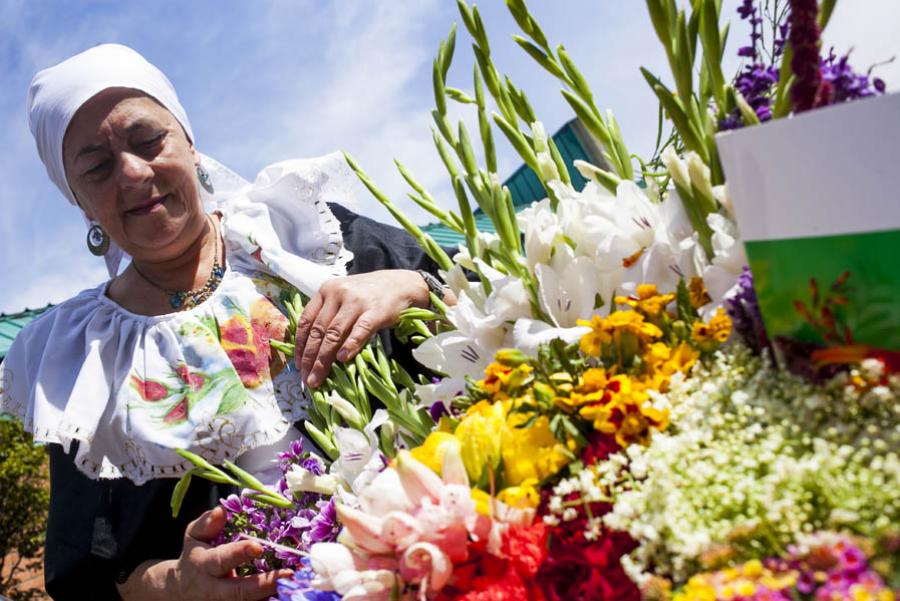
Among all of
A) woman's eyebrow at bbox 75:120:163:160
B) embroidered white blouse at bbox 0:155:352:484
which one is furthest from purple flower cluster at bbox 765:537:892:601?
woman's eyebrow at bbox 75:120:163:160

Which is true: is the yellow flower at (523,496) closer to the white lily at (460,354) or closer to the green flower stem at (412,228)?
the white lily at (460,354)

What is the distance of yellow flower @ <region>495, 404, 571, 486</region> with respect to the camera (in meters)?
0.60

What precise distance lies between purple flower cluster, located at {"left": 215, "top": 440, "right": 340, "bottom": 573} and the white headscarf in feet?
2.96

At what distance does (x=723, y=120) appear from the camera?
2.18ft

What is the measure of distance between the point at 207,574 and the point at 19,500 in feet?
19.2

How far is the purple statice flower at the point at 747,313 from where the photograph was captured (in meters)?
0.58

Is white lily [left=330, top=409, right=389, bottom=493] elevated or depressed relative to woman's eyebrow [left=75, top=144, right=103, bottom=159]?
depressed

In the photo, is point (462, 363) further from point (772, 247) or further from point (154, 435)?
point (154, 435)

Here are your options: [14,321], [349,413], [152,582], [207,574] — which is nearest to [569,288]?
[349,413]

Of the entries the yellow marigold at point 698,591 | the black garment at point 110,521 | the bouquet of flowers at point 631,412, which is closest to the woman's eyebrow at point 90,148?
the black garment at point 110,521

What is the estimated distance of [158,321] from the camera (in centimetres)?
158

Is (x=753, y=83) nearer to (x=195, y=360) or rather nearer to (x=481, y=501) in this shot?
(x=481, y=501)

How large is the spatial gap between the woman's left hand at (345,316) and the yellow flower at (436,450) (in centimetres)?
48

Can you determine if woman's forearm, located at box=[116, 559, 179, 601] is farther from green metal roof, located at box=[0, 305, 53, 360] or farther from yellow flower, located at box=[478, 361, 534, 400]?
green metal roof, located at box=[0, 305, 53, 360]
